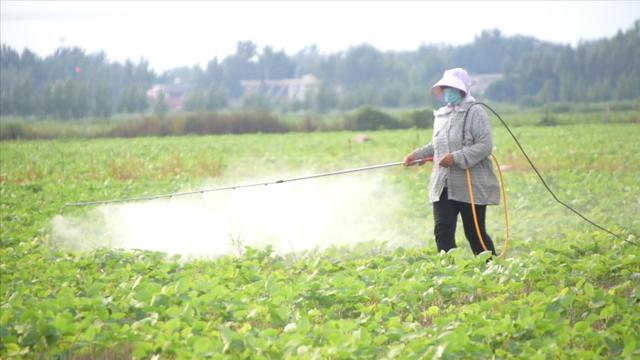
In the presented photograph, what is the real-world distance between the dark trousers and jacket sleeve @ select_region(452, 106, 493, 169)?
31cm

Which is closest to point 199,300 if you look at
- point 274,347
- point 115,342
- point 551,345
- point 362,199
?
point 115,342

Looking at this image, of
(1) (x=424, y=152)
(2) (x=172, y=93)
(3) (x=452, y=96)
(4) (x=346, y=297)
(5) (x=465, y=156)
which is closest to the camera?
(4) (x=346, y=297)

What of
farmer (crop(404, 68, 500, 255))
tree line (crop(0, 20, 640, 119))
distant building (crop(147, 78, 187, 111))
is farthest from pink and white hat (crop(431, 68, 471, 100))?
distant building (crop(147, 78, 187, 111))

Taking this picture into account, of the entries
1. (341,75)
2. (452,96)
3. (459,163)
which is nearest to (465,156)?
(459,163)

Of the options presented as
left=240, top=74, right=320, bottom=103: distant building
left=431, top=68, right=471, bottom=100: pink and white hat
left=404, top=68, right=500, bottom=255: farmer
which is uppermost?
left=431, top=68, right=471, bottom=100: pink and white hat

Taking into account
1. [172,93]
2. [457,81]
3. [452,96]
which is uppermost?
[457,81]

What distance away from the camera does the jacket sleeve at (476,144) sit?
732 cm

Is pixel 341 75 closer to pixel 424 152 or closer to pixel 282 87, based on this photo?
pixel 282 87

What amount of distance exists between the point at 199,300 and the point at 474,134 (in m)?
2.73

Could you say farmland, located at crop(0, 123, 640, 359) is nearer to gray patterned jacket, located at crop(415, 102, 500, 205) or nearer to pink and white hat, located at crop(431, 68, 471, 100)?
gray patterned jacket, located at crop(415, 102, 500, 205)

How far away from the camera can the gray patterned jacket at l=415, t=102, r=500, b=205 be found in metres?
7.36

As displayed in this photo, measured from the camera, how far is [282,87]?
59.8m

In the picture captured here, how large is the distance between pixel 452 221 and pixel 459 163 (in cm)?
50

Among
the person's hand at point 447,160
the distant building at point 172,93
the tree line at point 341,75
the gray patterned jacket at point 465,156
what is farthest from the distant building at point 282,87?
the person's hand at point 447,160
